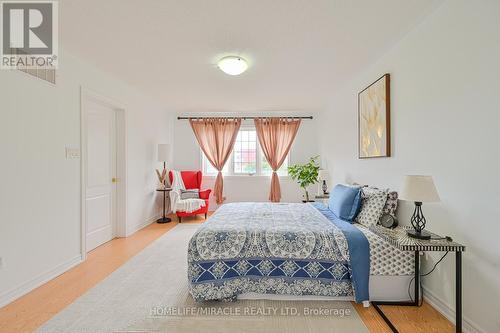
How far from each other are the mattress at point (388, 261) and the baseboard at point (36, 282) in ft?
10.6

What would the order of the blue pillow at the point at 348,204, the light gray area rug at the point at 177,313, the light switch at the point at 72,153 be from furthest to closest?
the light switch at the point at 72,153 < the blue pillow at the point at 348,204 < the light gray area rug at the point at 177,313

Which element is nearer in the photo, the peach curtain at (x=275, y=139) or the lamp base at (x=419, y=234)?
the lamp base at (x=419, y=234)

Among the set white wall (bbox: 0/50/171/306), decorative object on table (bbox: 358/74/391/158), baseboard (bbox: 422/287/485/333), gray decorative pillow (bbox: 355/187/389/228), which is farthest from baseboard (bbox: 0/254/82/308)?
decorative object on table (bbox: 358/74/391/158)

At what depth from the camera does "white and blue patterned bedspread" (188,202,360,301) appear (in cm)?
200

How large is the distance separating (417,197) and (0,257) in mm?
3460

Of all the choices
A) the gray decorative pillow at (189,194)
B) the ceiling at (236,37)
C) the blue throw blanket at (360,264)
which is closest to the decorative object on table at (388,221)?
the blue throw blanket at (360,264)

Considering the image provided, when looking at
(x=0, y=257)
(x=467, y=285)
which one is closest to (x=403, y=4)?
(x=467, y=285)

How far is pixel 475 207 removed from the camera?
1.58 metres

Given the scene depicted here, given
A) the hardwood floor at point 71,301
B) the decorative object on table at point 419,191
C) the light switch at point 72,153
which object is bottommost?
the hardwood floor at point 71,301

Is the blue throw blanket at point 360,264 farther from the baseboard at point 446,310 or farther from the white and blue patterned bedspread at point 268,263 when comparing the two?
the baseboard at point 446,310

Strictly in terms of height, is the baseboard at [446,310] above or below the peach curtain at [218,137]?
below

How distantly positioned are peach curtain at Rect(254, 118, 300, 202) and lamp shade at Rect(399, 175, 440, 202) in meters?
3.77

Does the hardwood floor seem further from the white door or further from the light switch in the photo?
the light switch

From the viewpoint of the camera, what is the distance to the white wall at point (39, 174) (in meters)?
2.04
